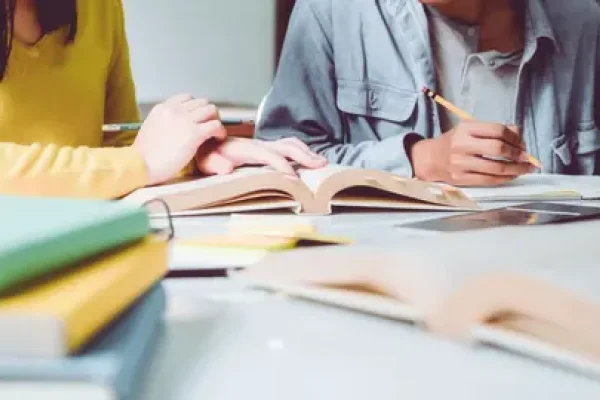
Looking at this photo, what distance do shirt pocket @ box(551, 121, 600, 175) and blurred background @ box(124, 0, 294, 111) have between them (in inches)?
46.1

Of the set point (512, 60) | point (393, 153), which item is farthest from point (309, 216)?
point (512, 60)

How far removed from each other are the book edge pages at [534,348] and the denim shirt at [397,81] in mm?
979

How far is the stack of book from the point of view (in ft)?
0.81

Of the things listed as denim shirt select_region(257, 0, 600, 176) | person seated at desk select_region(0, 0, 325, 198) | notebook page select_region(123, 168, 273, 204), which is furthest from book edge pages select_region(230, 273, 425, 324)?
denim shirt select_region(257, 0, 600, 176)

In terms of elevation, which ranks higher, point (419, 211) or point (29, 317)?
point (29, 317)

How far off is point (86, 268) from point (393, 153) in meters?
0.87

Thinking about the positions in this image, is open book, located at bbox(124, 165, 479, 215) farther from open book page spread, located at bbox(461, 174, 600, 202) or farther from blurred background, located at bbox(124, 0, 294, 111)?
blurred background, located at bbox(124, 0, 294, 111)

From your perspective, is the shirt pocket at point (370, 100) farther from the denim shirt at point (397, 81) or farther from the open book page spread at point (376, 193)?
the open book page spread at point (376, 193)

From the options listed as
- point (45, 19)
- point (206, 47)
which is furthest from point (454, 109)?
point (206, 47)

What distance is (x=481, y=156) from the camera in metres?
1.01

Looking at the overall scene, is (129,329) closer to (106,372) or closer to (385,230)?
(106,372)

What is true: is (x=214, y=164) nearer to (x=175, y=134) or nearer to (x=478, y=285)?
(x=175, y=134)

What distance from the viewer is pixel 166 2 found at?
233 centimetres

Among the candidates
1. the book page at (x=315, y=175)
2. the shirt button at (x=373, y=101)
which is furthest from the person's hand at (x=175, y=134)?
the shirt button at (x=373, y=101)
